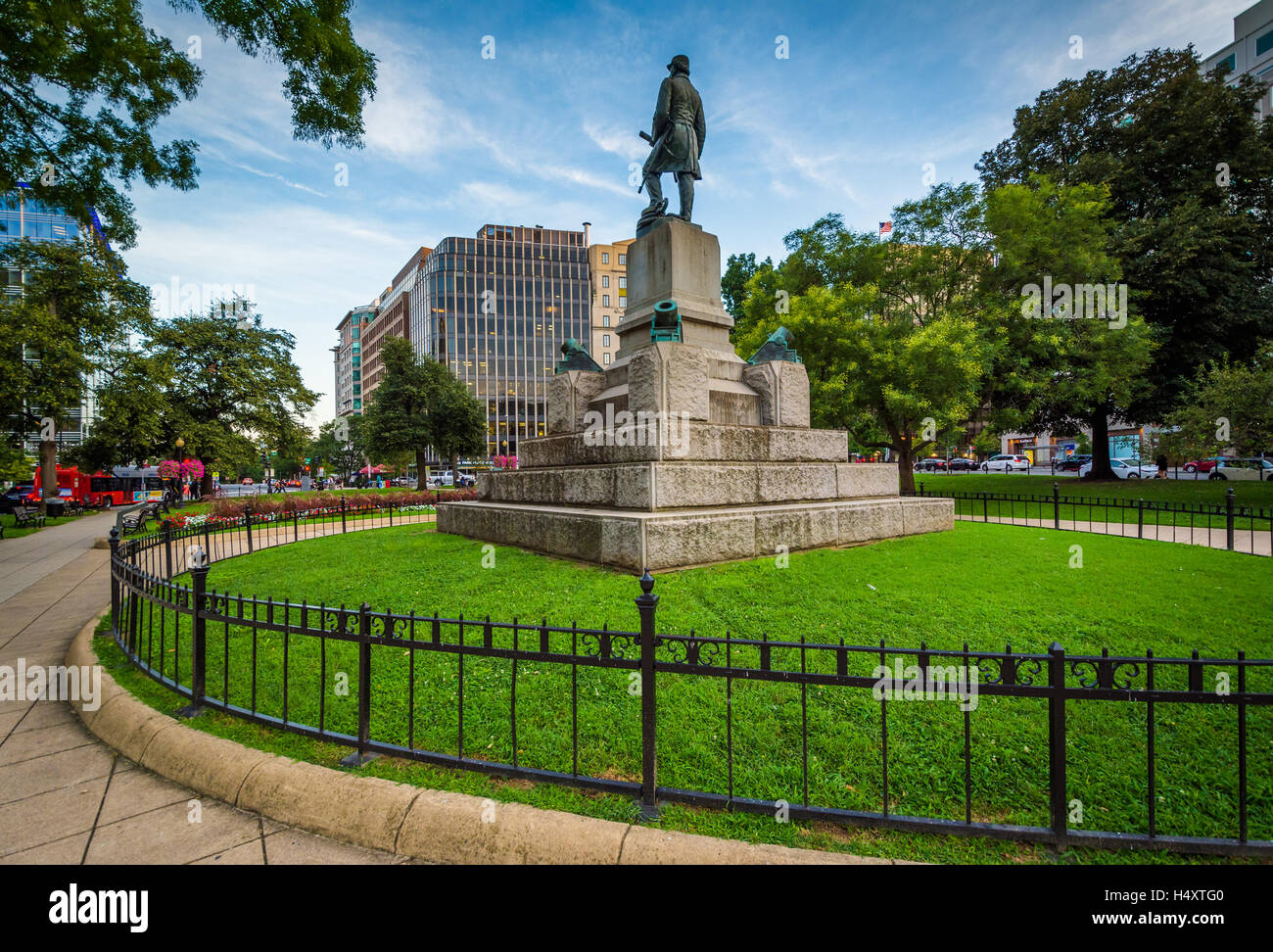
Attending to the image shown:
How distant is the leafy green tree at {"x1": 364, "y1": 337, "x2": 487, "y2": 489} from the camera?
33625mm

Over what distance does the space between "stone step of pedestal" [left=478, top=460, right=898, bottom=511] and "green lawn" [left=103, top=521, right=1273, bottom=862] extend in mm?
1060

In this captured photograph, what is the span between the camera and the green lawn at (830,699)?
2764mm

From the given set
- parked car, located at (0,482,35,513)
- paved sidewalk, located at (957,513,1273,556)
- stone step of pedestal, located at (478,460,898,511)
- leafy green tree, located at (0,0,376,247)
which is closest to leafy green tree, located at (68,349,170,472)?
parked car, located at (0,482,35,513)

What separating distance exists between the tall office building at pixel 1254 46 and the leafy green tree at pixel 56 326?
243ft

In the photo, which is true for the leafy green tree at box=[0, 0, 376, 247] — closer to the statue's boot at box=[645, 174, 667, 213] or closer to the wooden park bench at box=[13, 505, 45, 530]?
the statue's boot at box=[645, 174, 667, 213]

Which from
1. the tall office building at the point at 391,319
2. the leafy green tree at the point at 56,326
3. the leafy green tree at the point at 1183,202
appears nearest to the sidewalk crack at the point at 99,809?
the leafy green tree at the point at 1183,202

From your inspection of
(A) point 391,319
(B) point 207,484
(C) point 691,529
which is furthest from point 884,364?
(A) point 391,319

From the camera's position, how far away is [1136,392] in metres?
21.9

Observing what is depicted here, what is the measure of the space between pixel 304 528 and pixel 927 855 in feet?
Result: 58.1

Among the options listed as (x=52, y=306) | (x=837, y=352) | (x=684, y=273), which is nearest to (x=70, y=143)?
(x=684, y=273)

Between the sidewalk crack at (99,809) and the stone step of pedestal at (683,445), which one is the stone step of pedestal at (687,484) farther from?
the sidewalk crack at (99,809)

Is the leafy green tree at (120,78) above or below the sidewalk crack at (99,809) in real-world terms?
above

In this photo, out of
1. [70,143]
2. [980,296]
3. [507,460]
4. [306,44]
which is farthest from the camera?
[507,460]
